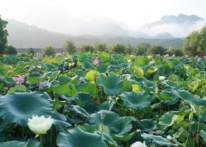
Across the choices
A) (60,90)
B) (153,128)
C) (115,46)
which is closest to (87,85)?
(60,90)

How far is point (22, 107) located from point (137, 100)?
0.69m

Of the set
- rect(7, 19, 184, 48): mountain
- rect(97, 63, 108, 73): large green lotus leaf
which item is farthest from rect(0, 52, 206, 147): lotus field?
rect(7, 19, 184, 48): mountain

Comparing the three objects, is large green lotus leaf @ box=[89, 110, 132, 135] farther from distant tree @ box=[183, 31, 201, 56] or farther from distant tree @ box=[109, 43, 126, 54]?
distant tree @ box=[109, 43, 126, 54]

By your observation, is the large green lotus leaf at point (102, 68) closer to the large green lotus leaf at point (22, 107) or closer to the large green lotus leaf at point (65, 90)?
the large green lotus leaf at point (65, 90)

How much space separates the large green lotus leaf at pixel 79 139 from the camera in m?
0.78

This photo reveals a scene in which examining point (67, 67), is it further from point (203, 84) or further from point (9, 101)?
point (9, 101)

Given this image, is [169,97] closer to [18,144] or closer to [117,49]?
[18,144]

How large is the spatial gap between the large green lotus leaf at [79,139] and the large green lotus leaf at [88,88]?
656mm

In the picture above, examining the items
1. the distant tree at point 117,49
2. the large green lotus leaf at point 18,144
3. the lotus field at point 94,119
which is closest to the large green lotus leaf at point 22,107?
the lotus field at point 94,119

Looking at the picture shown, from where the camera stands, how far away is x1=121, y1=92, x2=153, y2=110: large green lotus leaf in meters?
1.28

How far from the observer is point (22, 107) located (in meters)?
0.99

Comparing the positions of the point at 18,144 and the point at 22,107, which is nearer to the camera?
the point at 18,144

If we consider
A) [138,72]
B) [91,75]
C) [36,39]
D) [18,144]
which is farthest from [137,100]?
[36,39]

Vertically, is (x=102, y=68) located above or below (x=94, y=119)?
above
